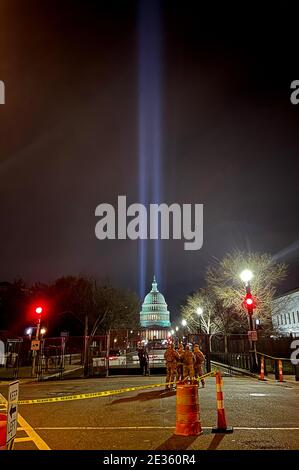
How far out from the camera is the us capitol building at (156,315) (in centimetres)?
15057

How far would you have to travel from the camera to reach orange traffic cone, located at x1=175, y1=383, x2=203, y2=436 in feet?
26.5

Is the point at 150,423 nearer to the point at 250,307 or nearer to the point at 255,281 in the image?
the point at 250,307

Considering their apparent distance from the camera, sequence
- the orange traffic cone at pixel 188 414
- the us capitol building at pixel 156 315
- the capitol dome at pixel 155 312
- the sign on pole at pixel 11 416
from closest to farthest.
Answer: the sign on pole at pixel 11 416, the orange traffic cone at pixel 188 414, the us capitol building at pixel 156 315, the capitol dome at pixel 155 312

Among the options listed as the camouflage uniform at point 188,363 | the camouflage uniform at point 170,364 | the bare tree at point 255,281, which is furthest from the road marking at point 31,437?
the bare tree at point 255,281

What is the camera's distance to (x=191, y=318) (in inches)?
2830

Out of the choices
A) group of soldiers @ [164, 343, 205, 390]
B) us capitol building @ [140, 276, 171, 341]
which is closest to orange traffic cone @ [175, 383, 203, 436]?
group of soldiers @ [164, 343, 205, 390]

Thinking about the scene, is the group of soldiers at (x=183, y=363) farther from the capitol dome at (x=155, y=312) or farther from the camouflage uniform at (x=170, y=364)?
the capitol dome at (x=155, y=312)

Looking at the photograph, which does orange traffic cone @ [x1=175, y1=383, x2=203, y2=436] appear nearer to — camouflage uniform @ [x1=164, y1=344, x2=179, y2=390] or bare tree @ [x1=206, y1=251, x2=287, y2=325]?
camouflage uniform @ [x1=164, y1=344, x2=179, y2=390]

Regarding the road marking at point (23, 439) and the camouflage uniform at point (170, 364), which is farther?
the camouflage uniform at point (170, 364)

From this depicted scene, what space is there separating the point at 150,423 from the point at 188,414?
164cm

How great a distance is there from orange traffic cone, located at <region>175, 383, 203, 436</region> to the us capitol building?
14091 cm

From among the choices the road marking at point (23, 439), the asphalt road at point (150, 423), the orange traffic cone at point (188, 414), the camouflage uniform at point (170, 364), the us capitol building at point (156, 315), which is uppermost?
the us capitol building at point (156, 315)

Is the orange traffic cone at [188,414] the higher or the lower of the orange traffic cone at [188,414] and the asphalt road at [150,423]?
the higher

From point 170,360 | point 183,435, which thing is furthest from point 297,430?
point 170,360
